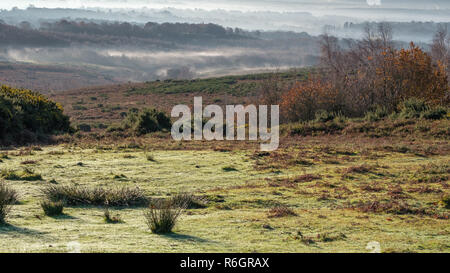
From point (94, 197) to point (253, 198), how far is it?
11.7ft

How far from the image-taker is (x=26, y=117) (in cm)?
2716

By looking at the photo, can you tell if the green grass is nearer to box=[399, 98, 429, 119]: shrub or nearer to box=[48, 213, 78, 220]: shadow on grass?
box=[399, 98, 429, 119]: shrub

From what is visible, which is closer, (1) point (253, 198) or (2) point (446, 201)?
(2) point (446, 201)

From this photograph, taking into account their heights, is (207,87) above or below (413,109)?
below

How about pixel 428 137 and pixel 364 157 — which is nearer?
pixel 364 157

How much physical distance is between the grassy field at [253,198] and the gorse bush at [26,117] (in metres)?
5.84

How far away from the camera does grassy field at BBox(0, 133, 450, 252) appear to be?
700 centimetres

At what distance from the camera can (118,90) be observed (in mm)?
93625

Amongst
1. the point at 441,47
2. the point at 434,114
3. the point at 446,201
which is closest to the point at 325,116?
the point at 434,114

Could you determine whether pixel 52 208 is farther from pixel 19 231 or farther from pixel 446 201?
pixel 446 201

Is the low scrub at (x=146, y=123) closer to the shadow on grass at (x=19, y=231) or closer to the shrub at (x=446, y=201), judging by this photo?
the shrub at (x=446, y=201)
